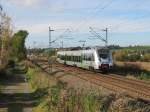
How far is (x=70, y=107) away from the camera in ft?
54.5

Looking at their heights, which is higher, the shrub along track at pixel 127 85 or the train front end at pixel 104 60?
the train front end at pixel 104 60

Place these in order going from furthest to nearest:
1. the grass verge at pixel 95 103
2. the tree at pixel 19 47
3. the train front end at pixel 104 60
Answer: the tree at pixel 19 47 < the train front end at pixel 104 60 < the grass verge at pixel 95 103

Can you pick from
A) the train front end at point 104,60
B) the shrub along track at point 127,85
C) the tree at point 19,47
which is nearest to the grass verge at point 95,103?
the shrub along track at point 127,85

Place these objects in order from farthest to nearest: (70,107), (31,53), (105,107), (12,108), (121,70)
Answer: (31,53), (121,70), (12,108), (70,107), (105,107)

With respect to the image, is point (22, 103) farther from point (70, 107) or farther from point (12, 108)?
point (70, 107)

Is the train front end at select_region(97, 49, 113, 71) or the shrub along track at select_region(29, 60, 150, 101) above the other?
the train front end at select_region(97, 49, 113, 71)

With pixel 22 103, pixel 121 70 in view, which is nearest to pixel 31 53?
pixel 121 70

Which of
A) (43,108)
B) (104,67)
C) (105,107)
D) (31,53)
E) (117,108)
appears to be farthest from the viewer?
(31,53)

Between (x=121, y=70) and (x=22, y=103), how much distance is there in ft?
119

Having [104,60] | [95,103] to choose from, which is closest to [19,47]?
[104,60]

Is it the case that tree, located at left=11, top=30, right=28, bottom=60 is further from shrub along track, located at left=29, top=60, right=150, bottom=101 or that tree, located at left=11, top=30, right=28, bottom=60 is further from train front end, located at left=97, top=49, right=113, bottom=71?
shrub along track, located at left=29, top=60, right=150, bottom=101

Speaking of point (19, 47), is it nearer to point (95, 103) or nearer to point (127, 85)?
point (127, 85)

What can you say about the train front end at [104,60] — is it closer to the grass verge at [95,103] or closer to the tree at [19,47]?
the grass verge at [95,103]

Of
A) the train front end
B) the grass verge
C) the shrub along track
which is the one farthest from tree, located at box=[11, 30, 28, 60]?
the grass verge
